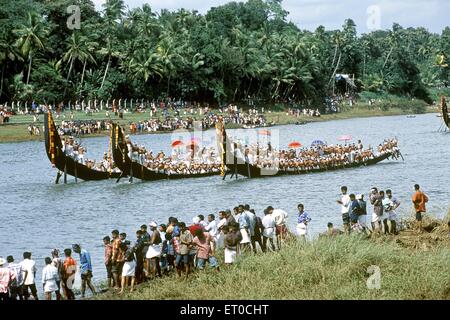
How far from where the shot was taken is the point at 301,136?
247ft

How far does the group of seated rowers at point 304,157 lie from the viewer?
44156 mm

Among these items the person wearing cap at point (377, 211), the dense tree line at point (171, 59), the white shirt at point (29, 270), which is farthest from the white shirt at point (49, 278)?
the dense tree line at point (171, 59)

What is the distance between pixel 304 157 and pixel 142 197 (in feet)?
35.6

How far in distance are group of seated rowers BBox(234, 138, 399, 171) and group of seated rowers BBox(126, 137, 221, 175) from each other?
2166 millimetres

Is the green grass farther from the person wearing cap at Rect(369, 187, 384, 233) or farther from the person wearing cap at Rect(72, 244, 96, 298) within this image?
the person wearing cap at Rect(72, 244, 96, 298)

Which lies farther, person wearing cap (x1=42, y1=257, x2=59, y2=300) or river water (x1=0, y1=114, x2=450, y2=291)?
river water (x1=0, y1=114, x2=450, y2=291)

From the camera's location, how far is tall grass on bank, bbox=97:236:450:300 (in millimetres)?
16344

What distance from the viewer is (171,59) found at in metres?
84.4

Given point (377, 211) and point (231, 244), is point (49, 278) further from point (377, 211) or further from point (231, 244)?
point (377, 211)

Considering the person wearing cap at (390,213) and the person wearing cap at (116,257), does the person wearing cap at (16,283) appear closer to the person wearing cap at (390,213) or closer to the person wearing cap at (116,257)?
the person wearing cap at (116,257)

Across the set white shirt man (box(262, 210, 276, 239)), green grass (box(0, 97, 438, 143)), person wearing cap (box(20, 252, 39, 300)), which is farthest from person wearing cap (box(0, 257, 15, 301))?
green grass (box(0, 97, 438, 143))

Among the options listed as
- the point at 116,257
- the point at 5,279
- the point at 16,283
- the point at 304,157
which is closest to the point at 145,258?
the point at 116,257

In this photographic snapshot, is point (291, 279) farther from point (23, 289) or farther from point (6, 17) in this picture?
point (6, 17)

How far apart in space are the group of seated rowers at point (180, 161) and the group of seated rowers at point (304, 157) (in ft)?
7.11
